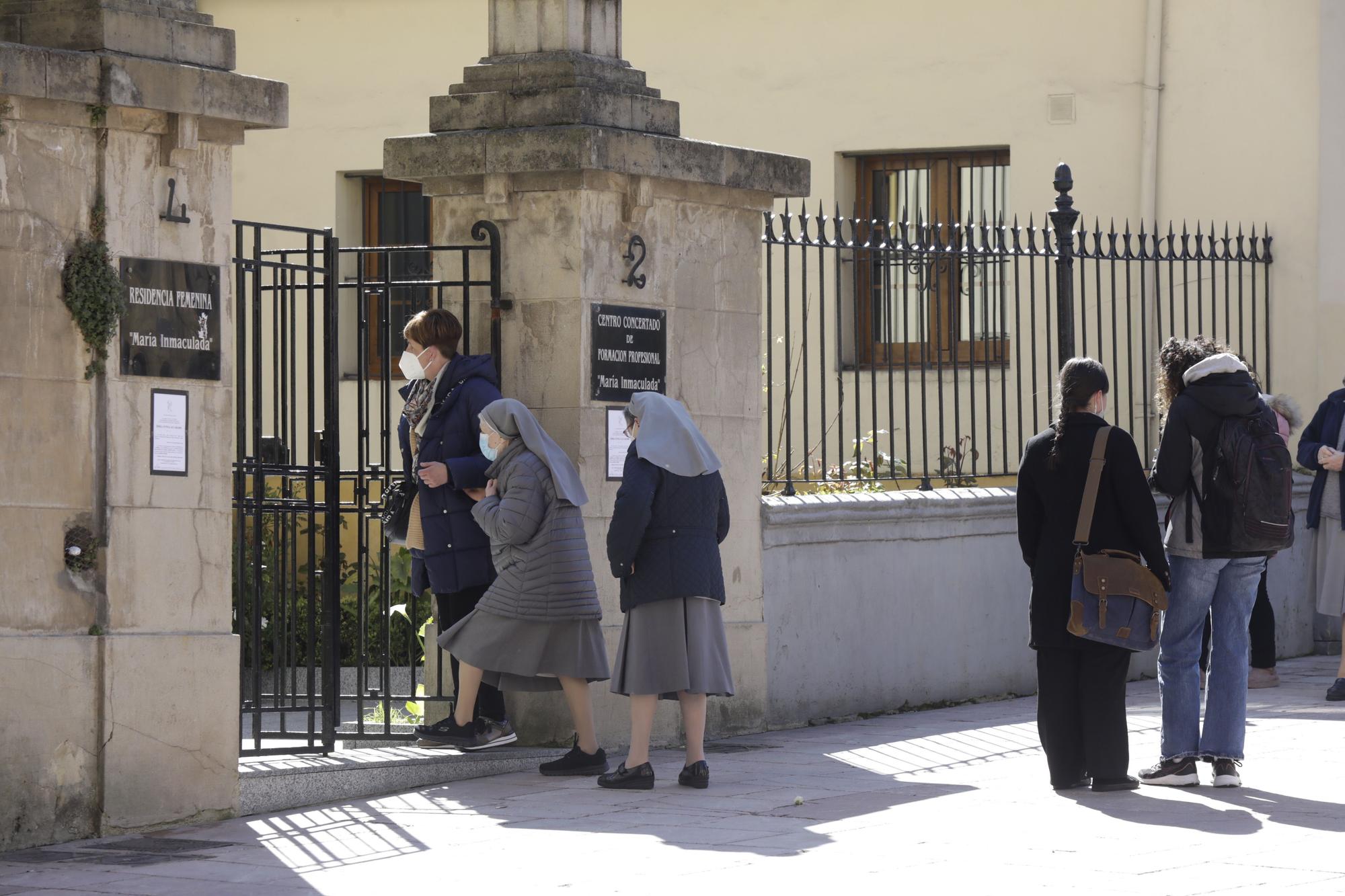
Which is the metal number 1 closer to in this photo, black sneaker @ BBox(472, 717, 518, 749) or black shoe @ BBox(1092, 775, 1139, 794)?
black sneaker @ BBox(472, 717, 518, 749)

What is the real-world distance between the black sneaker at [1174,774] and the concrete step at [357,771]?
252 centimetres

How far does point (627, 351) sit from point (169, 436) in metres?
2.55

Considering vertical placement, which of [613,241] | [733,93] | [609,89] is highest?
[733,93]

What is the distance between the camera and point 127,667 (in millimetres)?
7352

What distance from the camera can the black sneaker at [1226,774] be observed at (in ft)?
26.8

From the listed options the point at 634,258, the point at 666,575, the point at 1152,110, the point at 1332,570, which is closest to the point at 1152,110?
the point at 1152,110

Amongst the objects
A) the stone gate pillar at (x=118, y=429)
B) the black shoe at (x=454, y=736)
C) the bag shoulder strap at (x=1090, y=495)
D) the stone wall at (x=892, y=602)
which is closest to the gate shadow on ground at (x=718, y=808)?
the black shoe at (x=454, y=736)

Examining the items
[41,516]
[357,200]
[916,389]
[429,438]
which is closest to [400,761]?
[429,438]

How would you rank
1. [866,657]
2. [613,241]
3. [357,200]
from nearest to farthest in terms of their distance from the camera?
1. [613,241]
2. [866,657]
3. [357,200]

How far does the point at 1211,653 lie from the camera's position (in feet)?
27.1

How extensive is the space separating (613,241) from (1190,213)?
654 cm

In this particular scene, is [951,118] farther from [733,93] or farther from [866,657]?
[866,657]

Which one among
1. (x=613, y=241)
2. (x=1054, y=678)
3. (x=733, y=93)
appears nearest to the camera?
(x=1054, y=678)

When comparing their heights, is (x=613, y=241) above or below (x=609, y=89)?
below
